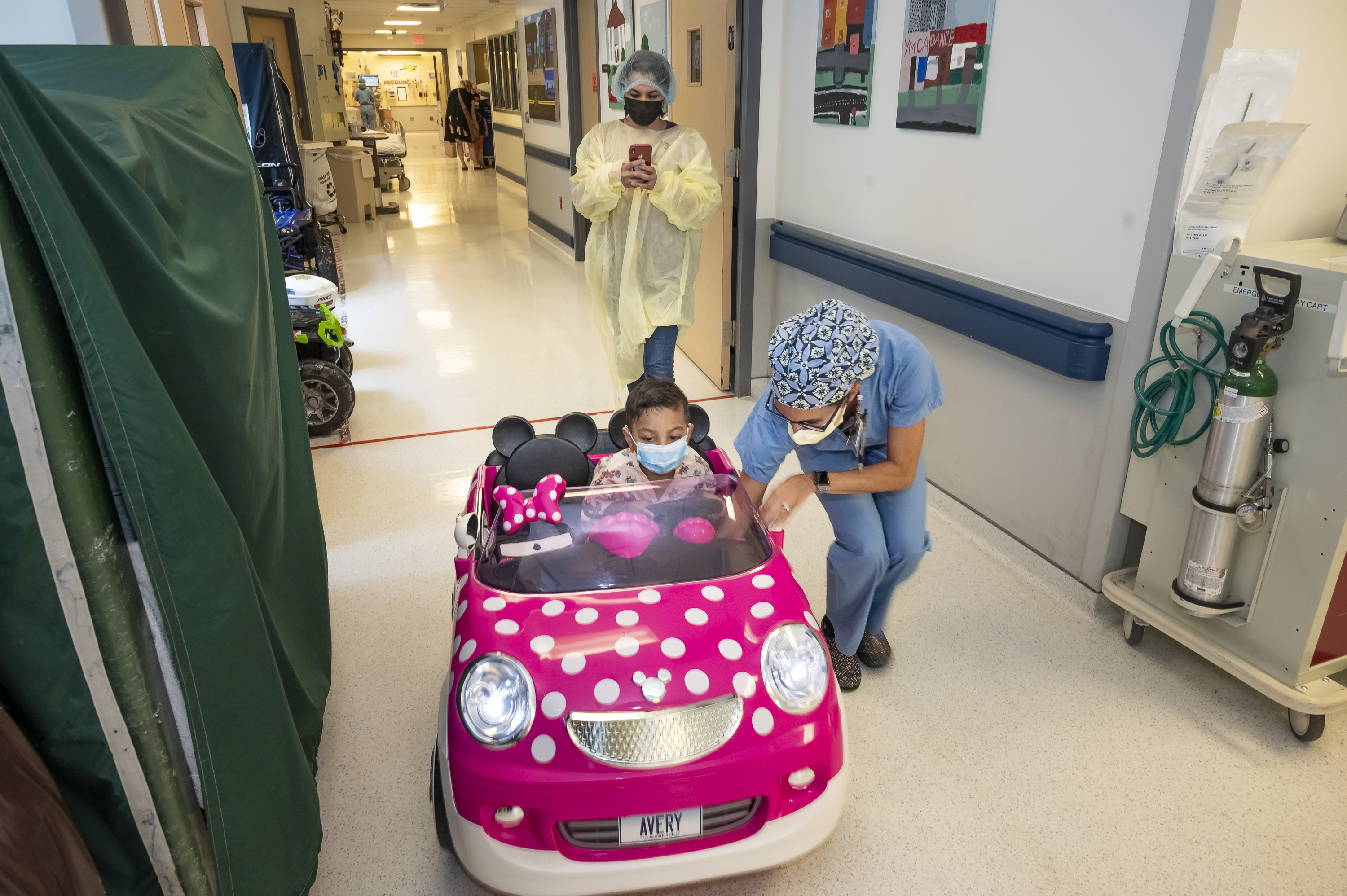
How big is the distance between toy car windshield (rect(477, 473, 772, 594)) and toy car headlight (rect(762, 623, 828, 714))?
0.16 m

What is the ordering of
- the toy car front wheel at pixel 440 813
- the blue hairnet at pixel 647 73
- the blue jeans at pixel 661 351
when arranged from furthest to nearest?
the blue jeans at pixel 661 351 → the blue hairnet at pixel 647 73 → the toy car front wheel at pixel 440 813

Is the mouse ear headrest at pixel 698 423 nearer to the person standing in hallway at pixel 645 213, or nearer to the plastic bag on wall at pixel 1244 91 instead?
the person standing in hallway at pixel 645 213

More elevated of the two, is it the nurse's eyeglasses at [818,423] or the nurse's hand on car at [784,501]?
the nurse's eyeglasses at [818,423]

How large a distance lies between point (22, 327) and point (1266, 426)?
233 cm

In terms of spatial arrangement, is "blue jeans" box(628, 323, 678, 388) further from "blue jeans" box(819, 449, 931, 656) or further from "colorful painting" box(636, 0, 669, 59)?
"colorful painting" box(636, 0, 669, 59)

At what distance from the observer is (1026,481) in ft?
→ 9.39

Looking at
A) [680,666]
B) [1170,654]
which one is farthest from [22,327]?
[1170,654]

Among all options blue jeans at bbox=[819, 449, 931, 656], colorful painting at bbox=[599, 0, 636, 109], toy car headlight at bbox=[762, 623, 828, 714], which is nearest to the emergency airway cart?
blue jeans at bbox=[819, 449, 931, 656]

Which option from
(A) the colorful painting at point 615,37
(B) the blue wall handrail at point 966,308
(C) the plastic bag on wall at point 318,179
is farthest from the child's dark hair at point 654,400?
(C) the plastic bag on wall at point 318,179

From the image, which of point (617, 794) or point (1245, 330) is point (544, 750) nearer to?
point (617, 794)

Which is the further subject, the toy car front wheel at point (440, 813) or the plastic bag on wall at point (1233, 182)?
the plastic bag on wall at point (1233, 182)

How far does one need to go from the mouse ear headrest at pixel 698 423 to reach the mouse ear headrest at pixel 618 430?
0.18 m

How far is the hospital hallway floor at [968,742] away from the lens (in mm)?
1704

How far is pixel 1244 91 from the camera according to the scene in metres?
2.05
